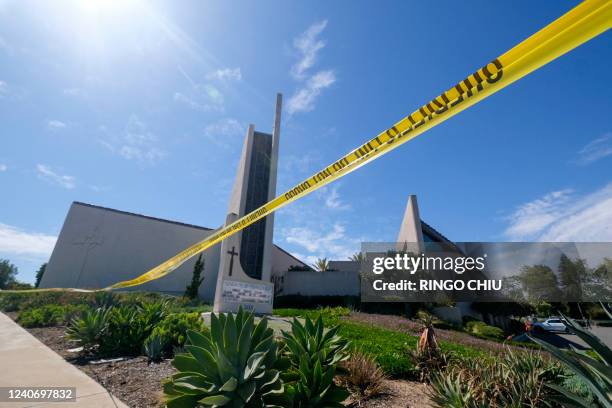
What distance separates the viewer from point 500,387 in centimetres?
336

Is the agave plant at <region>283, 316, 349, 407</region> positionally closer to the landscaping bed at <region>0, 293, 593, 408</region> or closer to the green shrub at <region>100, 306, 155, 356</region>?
the landscaping bed at <region>0, 293, 593, 408</region>

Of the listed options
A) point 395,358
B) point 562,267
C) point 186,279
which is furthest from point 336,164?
point 562,267

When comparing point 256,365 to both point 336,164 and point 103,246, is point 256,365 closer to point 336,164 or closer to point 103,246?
point 336,164

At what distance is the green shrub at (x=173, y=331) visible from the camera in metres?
5.54

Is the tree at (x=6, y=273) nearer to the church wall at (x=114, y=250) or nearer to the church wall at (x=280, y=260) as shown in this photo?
the church wall at (x=114, y=250)

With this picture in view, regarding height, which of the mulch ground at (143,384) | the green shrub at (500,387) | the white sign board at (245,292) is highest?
the white sign board at (245,292)

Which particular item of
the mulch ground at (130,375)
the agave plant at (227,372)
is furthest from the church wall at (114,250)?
the agave plant at (227,372)

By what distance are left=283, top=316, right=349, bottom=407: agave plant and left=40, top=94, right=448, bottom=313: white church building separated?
1952cm

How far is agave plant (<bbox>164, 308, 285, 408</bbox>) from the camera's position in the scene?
2.48 meters

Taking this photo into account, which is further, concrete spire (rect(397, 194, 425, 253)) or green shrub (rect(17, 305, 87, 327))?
concrete spire (rect(397, 194, 425, 253))

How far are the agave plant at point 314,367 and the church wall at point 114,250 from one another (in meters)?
27.8

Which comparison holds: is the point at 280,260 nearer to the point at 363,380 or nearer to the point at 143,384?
the point at 143,384

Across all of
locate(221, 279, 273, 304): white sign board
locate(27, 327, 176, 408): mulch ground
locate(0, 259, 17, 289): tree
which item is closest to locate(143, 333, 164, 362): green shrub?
locate(27, 327, 176, 408): mulch ground

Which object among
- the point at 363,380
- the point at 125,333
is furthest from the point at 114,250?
the point at 363,380
